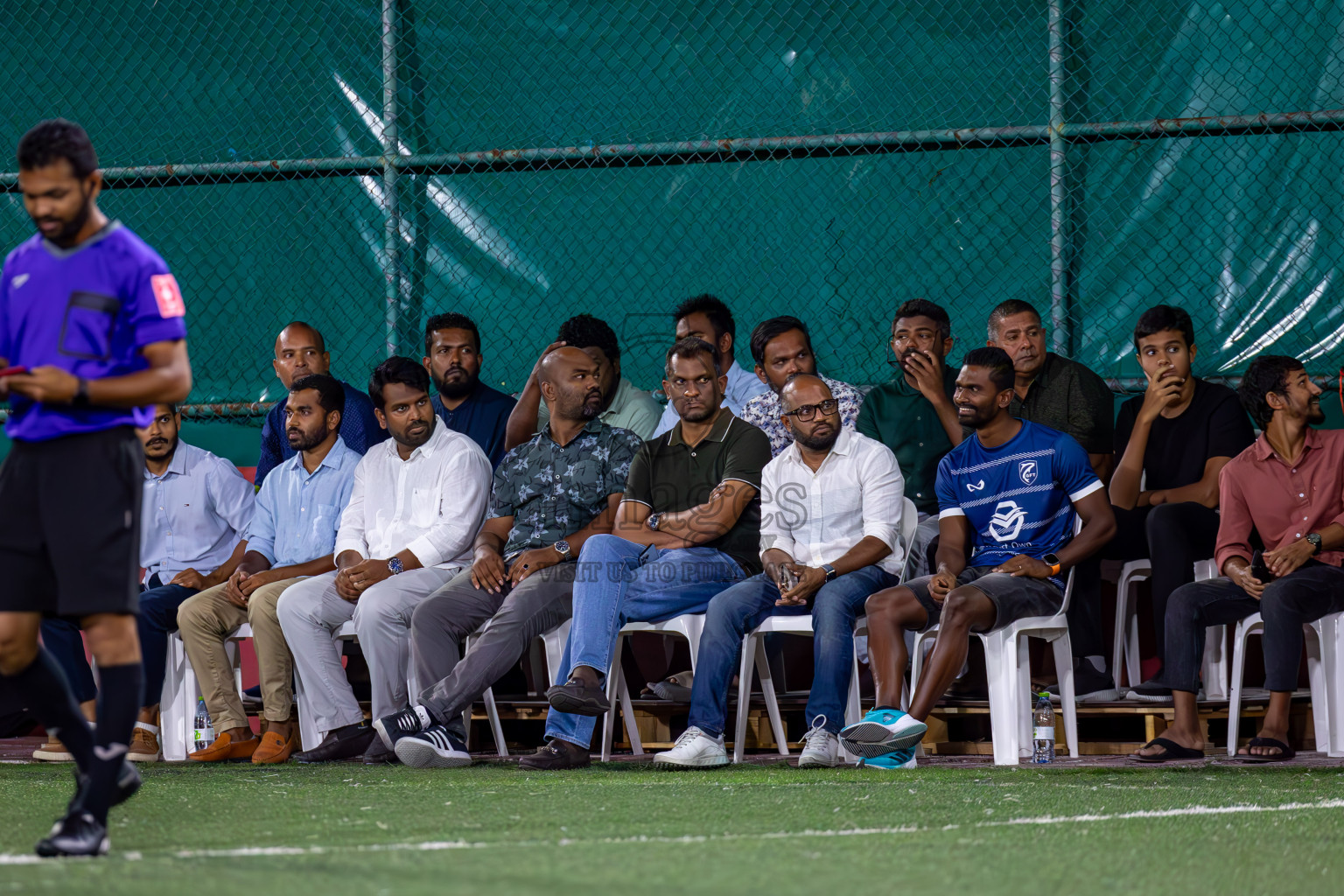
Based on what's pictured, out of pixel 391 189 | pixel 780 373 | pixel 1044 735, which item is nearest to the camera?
pixel 1044 735

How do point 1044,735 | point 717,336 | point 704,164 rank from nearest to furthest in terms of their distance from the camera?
point 1044,735 < point 717,336 < point 704,164

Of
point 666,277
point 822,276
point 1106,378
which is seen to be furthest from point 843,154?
point 1106,378

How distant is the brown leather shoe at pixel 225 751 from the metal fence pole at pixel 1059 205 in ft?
12.6

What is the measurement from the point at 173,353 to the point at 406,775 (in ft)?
7.41

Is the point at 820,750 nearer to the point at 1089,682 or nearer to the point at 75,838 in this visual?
the point at 1089,682

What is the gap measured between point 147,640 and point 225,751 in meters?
0.58

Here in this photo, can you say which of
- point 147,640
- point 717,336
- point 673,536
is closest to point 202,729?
point 147,640

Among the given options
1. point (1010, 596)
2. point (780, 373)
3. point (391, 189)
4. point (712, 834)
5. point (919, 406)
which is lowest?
point (712, 834)

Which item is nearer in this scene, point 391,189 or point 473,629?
point 473,629

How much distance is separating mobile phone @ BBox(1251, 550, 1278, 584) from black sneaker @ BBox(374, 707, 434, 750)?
9.95ft

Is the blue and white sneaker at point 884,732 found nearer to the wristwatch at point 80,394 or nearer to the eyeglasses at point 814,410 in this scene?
the eyeglasses at point 814,410

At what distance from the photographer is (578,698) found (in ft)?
17.3

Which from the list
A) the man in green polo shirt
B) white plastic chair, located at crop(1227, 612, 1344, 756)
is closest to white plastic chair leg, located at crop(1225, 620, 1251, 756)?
white plastic chair, located at crop(1227, 612, 1344, 756)

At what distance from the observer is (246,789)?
14.9ft
